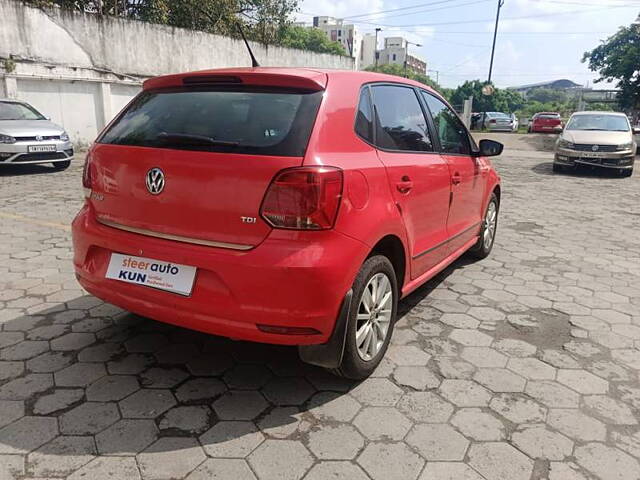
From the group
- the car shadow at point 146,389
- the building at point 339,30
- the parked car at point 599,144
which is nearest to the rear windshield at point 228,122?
the car shadow at point 146,389

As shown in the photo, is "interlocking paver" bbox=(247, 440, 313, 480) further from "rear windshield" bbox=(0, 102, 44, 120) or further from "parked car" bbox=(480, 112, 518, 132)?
"parked car" bbox=(480, 112, 518, 132)

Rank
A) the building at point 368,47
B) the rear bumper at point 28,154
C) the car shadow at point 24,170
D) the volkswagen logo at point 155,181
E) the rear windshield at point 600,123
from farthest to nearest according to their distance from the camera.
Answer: the building at point 368,47 < the rear windshield at point 600,123 < the car shadow at point 24,170 < the rear bumper at point 28,154 < the volkswagen logo at point 155,181

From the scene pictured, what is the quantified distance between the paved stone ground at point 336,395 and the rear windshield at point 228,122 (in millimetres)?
1258

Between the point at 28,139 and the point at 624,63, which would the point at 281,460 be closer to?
the point at 28,139

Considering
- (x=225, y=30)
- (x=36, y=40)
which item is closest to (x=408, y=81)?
(x=36, y=40)

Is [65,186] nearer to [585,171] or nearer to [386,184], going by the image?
[386,184]

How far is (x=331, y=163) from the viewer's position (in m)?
2.42

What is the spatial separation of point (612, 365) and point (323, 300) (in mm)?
1992

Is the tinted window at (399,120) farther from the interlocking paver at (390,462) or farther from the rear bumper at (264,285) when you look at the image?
the interlocking paver at (390,462)

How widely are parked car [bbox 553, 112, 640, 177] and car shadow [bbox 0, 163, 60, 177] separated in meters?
11.9

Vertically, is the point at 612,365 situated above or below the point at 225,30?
below

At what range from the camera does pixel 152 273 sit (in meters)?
2.54

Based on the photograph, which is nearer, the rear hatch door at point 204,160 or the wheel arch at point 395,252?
the rear hatch door at point 204,160

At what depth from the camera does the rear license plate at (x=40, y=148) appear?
9867mm
